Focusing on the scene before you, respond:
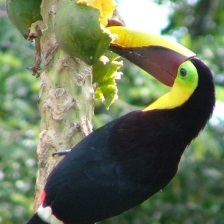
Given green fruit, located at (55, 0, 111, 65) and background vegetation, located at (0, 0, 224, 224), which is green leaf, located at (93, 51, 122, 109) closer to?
green fruit, located at (55, 0, 111, 65)

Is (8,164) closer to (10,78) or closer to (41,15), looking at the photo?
(10,78)

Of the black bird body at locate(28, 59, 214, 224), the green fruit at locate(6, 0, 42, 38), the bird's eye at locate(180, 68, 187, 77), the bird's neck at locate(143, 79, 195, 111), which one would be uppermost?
the green fruit at locate(6, 0, 42, 38)

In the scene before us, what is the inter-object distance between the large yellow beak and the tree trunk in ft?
0.43

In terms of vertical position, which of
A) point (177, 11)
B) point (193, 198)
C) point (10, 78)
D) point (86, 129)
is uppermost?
point (86, 129)

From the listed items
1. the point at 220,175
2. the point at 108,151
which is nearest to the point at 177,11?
the point at 220,175

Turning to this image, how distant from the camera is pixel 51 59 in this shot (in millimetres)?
2627

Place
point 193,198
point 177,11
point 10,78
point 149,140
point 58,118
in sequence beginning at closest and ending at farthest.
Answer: point 58,118, point 149,140, point 10,78, point 193,198, point 177,11

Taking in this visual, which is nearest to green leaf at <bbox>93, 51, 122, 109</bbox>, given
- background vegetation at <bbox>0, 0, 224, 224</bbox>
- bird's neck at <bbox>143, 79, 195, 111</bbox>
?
bird's neck at <bbox>143, 79, 195, 111</bbox>

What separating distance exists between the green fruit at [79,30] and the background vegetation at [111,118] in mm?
2278

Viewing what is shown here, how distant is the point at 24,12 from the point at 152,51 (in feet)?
1.26

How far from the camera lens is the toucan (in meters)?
2.65

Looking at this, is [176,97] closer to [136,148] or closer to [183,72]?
[183,72]

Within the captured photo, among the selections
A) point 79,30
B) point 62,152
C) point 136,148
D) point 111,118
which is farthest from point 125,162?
point 111,118

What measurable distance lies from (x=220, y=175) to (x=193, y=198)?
227mm
